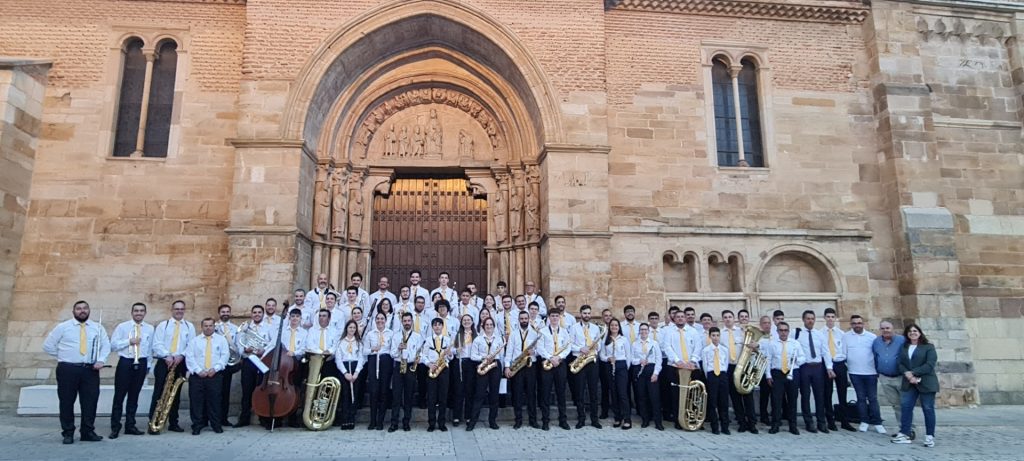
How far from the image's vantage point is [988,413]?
10133mm

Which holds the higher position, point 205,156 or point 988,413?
point 205,156

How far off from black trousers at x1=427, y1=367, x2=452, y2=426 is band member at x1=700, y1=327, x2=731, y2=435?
3.43m

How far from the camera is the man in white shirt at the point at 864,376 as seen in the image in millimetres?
8109

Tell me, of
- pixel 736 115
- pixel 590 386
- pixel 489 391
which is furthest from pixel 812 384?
pixel 736 115

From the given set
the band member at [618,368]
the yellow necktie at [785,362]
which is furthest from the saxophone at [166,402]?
the yellow necktie at [785,362]

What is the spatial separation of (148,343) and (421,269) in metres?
5.26

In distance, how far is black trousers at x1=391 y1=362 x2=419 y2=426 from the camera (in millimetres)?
7758

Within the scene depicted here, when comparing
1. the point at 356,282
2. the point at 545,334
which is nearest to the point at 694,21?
the point at 545,334

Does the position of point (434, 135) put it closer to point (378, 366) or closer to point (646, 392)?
point (378, 366)

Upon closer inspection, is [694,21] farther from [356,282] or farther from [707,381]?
[356,282]

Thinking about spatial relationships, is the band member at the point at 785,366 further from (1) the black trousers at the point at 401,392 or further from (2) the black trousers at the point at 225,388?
(2) the black trousers at the point at 225,388

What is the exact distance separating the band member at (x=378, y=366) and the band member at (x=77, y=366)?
3101 mm

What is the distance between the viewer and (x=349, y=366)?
313 inches

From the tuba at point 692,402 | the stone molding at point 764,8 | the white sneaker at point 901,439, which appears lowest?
the white sneaker at point 901,439
